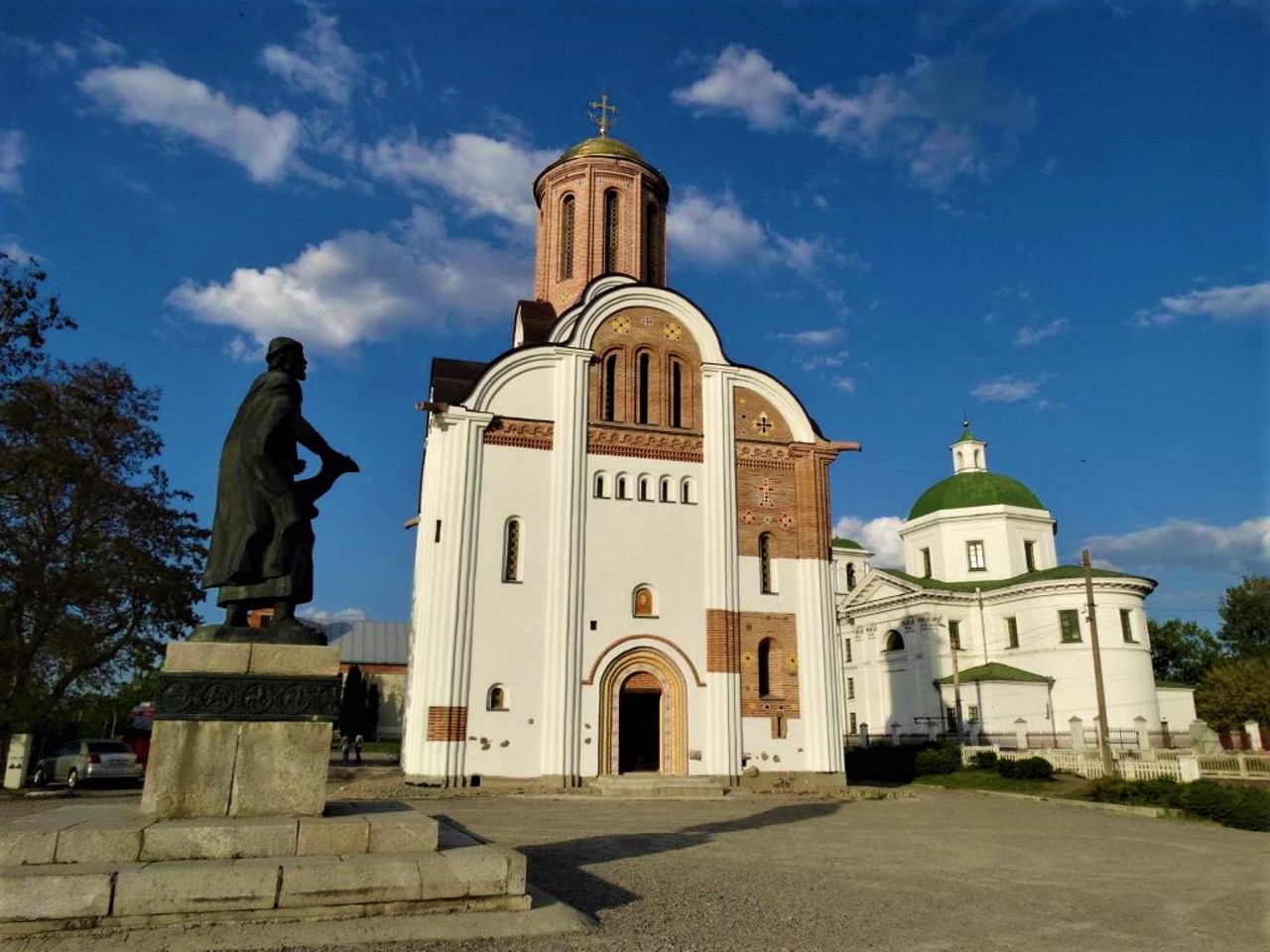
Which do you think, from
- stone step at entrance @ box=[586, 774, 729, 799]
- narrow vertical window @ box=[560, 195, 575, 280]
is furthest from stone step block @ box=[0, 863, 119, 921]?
narrow vertical window @ box=[560, 195, 575, 280]

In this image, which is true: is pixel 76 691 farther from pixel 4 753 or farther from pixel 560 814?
pixel 560 814

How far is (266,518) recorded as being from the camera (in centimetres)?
738

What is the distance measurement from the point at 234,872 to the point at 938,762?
2650cm

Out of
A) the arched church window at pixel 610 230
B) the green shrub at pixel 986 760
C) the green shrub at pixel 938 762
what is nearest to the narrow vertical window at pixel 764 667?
the green shrub at pixel 938 762

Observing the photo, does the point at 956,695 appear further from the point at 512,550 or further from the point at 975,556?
the point at 512,550

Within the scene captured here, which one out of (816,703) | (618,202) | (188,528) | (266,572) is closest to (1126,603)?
(816,703)

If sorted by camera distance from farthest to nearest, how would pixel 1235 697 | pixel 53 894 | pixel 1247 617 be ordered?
pixel 1247 617 → pixel 1235 697 → pixel 53 894

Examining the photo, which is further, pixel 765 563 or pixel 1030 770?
pixel 1030 770

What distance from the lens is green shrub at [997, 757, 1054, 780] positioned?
25.1m

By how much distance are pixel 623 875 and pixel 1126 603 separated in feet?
131

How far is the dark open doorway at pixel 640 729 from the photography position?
21.6m

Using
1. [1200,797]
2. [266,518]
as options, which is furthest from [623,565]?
[266,518]

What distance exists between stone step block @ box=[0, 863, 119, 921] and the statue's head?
4.20 metres

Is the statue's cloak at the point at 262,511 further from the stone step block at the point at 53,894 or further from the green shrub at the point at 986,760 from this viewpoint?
the green shrub at the point at 986,760
